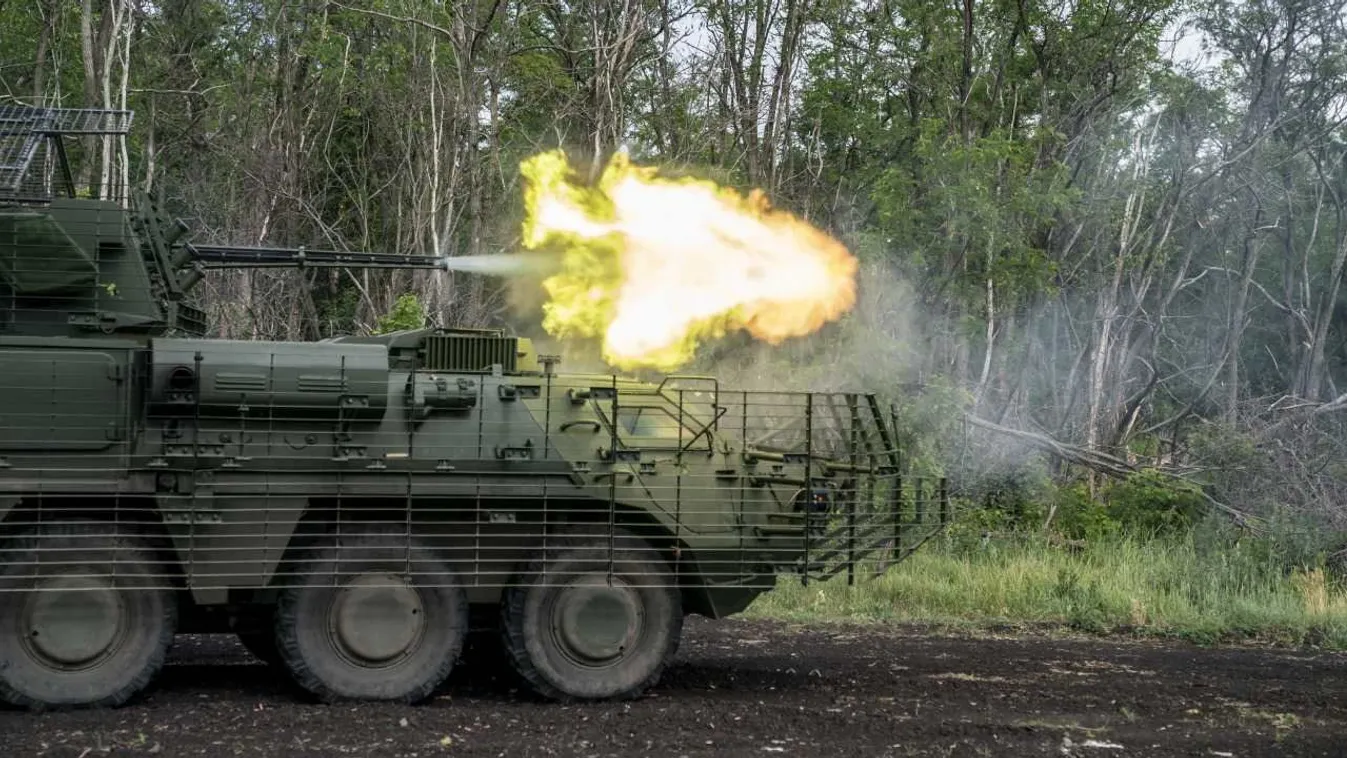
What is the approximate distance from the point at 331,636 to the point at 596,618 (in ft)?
5.64

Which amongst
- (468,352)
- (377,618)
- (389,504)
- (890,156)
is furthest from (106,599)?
(890,156)

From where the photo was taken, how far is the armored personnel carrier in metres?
9.02

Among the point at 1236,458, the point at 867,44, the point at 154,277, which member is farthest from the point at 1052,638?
the point at 867,44

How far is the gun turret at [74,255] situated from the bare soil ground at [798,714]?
98.0 inches

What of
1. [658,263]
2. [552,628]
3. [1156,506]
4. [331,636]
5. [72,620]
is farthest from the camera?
[1156,506]

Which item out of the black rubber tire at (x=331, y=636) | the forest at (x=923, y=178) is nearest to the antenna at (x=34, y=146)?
the black rubber tire at (x=331, y=636)

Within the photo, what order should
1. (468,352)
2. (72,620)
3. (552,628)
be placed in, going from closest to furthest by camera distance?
(72,620), (552,628), (468,352)

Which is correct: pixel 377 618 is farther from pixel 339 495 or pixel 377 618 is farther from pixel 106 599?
pixel 106 599

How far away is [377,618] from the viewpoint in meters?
9.52

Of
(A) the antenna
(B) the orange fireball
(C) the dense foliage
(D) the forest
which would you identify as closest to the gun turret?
(A) the antenna

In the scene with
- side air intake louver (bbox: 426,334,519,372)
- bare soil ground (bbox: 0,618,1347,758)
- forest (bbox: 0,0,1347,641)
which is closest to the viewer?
bare soil ground (bbox: 0,618,1347,758)

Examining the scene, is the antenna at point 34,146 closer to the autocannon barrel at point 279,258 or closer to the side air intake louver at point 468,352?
the autocannon barrel at point 279,258

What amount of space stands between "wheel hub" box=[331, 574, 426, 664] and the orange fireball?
3210mm

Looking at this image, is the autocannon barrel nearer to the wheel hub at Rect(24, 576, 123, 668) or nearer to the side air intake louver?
the side air intake louver
